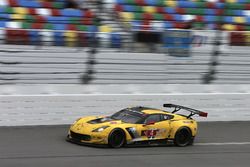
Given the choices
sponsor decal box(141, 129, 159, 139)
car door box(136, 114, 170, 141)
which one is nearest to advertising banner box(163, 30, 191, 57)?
car door box(136, 114, 170, 141)

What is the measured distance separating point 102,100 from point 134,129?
3.33 meters

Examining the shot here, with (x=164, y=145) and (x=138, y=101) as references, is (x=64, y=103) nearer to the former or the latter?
(x=138, y=101)

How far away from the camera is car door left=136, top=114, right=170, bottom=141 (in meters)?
11.8

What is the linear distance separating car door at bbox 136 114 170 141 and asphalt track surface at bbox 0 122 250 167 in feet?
0.93

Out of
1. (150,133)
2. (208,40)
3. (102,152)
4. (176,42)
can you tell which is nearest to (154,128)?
(150,133)

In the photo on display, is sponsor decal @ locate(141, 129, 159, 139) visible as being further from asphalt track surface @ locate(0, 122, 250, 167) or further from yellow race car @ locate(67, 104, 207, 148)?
asphalt track surface @ locate(0, 122, 250, 167)

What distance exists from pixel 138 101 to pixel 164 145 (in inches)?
123

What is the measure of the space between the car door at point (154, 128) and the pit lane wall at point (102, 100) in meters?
2.93

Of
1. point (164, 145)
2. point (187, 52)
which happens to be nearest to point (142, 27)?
point (187, 52)

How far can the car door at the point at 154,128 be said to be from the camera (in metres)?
11.8

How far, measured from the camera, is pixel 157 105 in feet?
51.1

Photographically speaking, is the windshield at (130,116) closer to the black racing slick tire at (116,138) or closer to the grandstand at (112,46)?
the black racing slick tire at (116,138)

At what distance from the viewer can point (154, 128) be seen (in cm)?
1203

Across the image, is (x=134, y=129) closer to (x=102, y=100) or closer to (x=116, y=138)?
(x=116, y=138)
